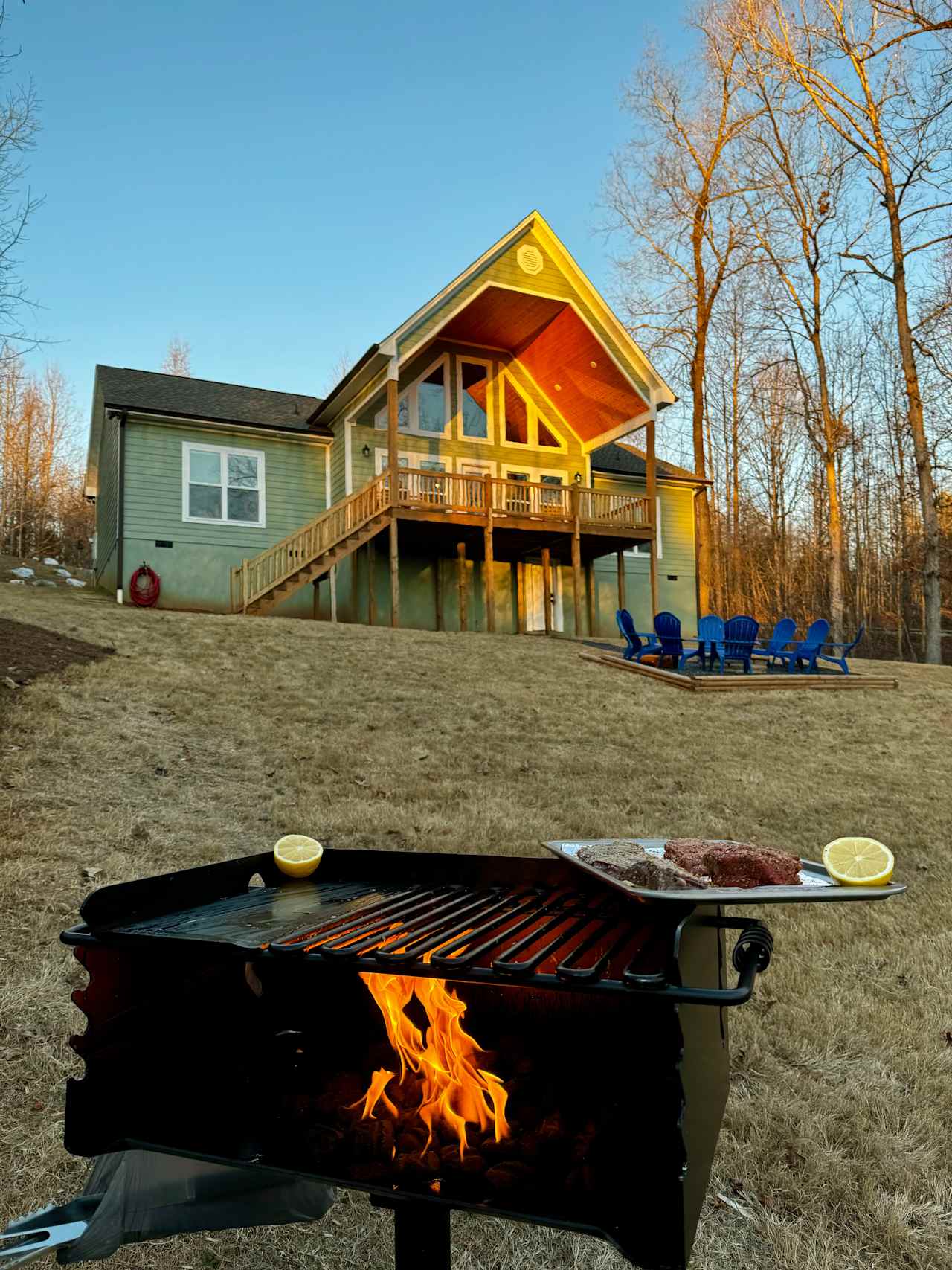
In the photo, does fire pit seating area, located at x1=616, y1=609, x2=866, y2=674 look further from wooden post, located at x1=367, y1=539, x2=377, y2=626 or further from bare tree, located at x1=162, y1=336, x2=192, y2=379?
bare tree, located at x1=162, y1=336, x2=192, y2=379

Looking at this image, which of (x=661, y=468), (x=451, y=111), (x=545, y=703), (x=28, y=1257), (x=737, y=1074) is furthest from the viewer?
(x=661, y=468)

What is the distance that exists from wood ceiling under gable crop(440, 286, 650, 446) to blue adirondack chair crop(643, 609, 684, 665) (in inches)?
232

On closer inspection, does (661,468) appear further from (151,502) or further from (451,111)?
(151,502)

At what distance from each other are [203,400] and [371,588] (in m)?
5.56

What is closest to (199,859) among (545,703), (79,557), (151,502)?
(545,703)

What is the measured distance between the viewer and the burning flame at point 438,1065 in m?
1.77

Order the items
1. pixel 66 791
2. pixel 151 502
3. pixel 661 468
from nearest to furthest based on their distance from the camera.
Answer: pixel 66 791 → pixel 151 502 → pixel 661 468

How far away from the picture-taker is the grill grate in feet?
4.88

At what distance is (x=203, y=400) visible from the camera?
1648 cm

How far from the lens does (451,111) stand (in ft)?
59.9

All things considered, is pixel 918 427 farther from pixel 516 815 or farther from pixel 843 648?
pixel 516 815

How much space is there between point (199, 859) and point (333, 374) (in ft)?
107

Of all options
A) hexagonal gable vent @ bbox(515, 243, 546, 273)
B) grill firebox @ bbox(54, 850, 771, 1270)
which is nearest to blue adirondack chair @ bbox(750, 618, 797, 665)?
hexagonal gable vent @ bbox(515, 243, 546, 273)

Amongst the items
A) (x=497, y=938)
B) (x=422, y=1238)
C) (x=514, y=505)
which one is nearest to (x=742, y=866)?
(x=497, y=938)
